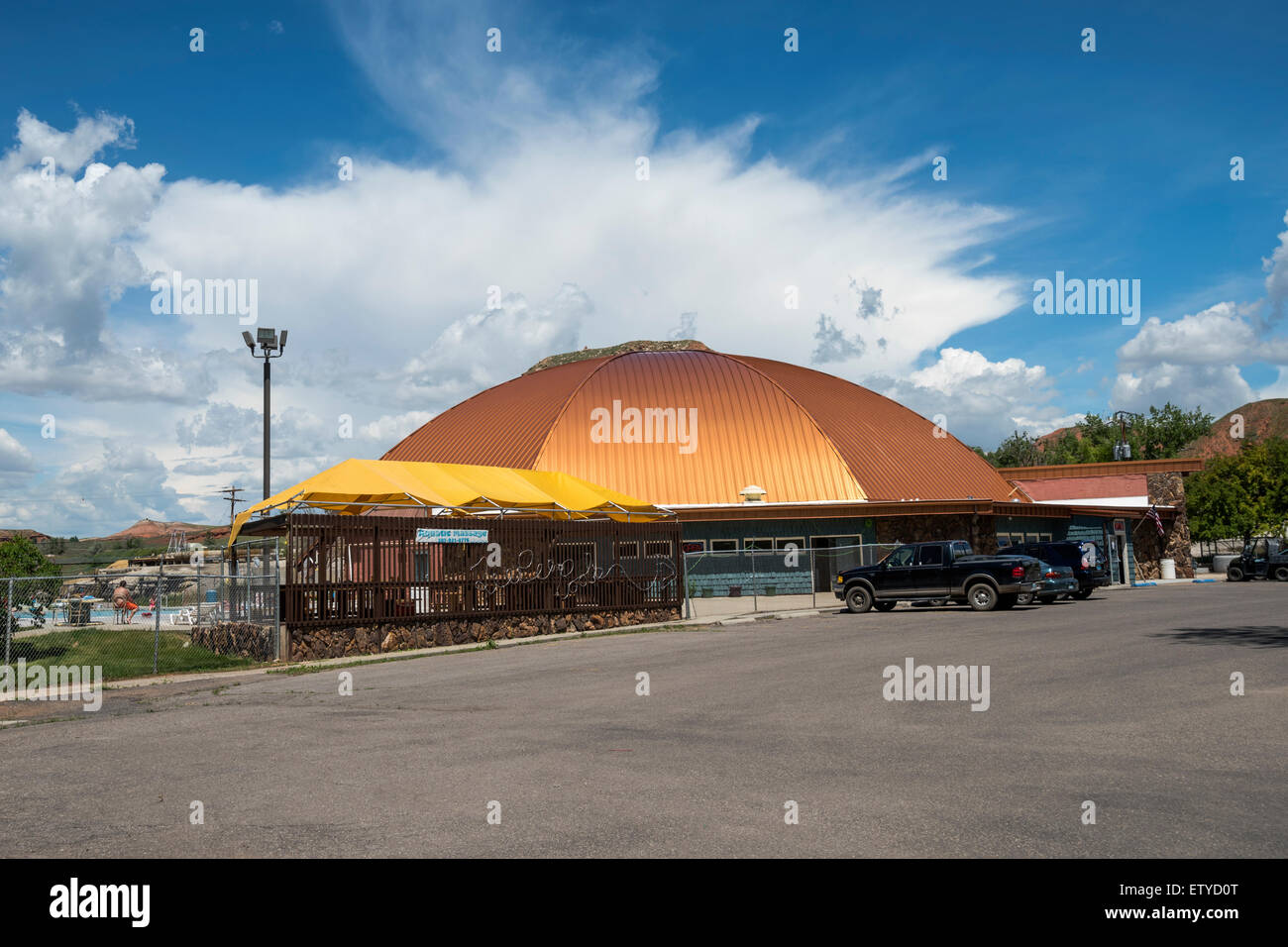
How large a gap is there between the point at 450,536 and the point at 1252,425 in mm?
173247

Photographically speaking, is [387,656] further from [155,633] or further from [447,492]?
[447,492]

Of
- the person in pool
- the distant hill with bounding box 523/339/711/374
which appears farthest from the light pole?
the distant hill with bounding box 523/339/711/374

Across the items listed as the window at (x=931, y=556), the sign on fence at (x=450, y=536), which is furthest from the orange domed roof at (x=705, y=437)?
the sign on fence at (x=450, y=536)

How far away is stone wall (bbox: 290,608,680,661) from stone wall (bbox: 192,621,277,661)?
2.10 feet

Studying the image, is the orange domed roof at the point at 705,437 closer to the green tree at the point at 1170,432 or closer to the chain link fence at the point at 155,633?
the chain link fence at the point at 155,633

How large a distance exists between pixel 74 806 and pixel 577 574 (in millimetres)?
19212

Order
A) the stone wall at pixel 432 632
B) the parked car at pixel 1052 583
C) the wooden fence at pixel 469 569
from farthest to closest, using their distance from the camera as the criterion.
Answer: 1. the parked car at pixel 1052 583
2. the wooden fence at pixel 469 569
3. the stone wall at pixel 432 632

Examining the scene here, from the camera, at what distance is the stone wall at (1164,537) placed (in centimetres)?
5291

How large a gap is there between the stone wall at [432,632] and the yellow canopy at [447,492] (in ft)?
10.6

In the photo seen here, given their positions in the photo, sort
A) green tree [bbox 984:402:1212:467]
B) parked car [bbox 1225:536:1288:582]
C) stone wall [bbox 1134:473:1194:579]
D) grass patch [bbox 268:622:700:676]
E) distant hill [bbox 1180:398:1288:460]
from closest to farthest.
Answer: grass patch [bbox 268:622:700:676], parked car [bbox 1225:536:1288:582], stone wall [bbox 1134:473:1194:579], green tree [bbox 984:402:1212:467], distant hill [bbox 1180:398:1288:460]

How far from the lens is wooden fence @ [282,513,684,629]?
2095 cm

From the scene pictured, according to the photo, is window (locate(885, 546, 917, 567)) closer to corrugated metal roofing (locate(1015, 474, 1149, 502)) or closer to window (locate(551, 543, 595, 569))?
window (locate(551, 543, 595, 569))

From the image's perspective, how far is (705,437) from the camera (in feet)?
150
